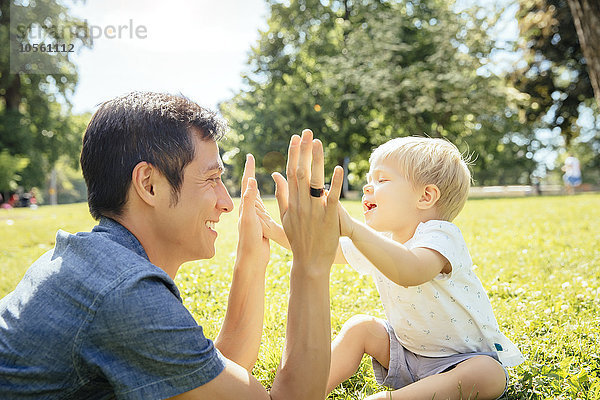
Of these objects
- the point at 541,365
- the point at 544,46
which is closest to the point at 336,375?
the point at 541,365

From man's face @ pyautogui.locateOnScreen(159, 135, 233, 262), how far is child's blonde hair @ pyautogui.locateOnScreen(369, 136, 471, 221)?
919mm

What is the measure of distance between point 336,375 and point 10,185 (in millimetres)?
28209

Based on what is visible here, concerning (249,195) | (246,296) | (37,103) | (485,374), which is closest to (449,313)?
(485,374)

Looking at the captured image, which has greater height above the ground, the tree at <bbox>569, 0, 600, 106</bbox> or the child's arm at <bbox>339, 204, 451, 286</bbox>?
the tree at <bbox>569, 0, 600, 106</bbox>

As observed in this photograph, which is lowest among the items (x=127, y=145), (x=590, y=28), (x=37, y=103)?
(x=37, y=103)

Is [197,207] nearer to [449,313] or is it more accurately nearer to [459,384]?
[449,313]

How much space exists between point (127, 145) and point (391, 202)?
4.16ft

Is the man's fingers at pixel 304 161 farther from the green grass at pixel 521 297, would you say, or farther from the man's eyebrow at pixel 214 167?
the green grass at pixel 521 297

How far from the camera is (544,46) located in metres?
22.1

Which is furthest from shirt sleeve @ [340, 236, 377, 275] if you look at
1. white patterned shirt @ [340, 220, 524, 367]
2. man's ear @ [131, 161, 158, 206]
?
man's ear @ [131, 161, 158, 206]

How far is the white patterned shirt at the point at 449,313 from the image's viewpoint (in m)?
2.29

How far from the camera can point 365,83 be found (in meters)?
24.5

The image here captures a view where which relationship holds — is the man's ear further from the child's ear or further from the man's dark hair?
the child's ear

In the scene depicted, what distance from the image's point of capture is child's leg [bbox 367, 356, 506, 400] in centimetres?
216
